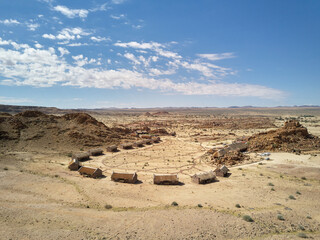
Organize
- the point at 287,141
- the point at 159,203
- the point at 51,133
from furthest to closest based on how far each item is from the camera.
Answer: the point at 51,133, the point at 287,141, the point at 159,203

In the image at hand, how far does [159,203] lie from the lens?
15.8m

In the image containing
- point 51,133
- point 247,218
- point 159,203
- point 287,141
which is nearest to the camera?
point 247,218

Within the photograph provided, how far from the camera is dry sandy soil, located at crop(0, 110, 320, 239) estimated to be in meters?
12.1

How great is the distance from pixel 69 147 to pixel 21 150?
6.52 meters

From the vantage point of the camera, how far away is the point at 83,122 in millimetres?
42781

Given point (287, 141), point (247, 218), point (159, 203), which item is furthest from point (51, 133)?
point (287, 141)

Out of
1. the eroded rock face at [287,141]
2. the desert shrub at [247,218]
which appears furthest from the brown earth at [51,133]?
the desert shrub at [247,218]

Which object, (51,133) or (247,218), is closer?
(247,218)

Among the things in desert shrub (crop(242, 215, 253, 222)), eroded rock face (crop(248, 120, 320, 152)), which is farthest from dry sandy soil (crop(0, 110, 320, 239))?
eroded rock face (crop(248, 120, 320, 152))

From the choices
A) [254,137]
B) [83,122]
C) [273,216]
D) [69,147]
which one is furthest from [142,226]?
[83,122]

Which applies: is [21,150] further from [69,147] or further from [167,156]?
[167,156]

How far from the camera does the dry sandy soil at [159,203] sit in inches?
475

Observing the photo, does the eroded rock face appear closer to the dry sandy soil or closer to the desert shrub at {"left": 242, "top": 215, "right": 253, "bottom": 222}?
the dry sandy soil

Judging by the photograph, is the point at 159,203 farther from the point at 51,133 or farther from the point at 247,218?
the point at 51,133
